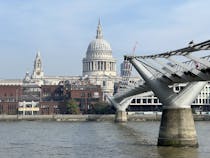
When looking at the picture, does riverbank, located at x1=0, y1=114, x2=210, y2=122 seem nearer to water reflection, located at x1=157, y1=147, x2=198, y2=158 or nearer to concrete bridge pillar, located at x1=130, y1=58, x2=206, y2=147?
concrete bridge pillar, located at x1=130, y1=58, x2=206, y2=147

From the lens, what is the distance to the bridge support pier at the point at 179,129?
130 feet

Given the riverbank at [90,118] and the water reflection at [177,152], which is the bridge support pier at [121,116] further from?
the water reflection at [177,152]

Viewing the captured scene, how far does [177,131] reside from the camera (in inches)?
1559

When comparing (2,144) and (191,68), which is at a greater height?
(191,68)

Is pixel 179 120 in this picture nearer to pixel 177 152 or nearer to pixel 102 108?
pixel 177 152

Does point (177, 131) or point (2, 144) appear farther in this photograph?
point (2, 144)

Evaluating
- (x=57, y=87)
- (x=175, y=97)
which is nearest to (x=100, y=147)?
(x=175, y=97)

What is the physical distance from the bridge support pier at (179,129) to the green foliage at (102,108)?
322 feet

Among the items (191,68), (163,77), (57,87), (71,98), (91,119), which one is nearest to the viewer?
(191,68)

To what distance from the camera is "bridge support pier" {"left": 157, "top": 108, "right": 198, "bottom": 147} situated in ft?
130

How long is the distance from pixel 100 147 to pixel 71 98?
369 feet

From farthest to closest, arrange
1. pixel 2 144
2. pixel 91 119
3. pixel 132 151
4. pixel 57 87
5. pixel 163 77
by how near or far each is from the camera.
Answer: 1. pixel 57 87
2. pixel 91 119
3. pixel 2 144
4. pixel 163 77
5. pixel 132 151

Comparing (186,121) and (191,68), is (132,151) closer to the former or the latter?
(186,121)

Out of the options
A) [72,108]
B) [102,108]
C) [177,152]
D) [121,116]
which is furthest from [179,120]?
[72,108]
